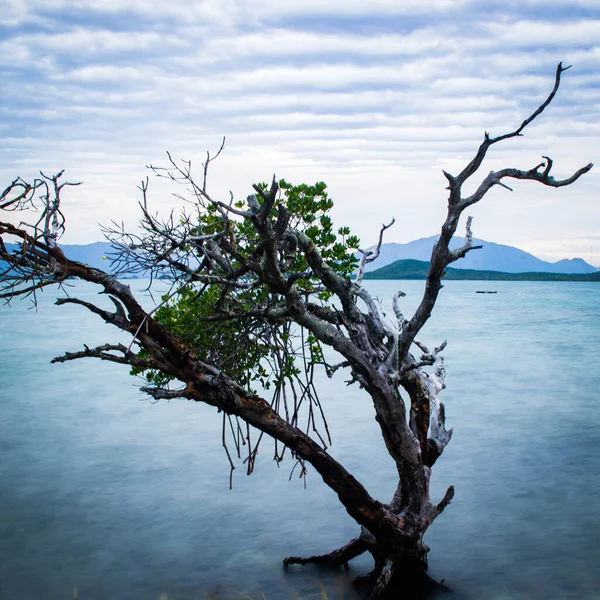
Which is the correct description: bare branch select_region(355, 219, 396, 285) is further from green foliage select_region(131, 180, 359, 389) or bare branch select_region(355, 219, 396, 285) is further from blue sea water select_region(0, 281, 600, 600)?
blue sea water select_region(0, 281, 600, 600)

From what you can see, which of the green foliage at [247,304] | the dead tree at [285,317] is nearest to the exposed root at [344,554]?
the dead tree at [285,317]

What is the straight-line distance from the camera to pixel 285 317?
693 cm

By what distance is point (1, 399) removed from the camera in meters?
26.2

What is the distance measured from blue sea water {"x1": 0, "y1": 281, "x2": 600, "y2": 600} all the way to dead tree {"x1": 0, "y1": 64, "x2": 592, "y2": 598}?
220 centimetres

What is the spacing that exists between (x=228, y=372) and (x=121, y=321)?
1804 millimetres

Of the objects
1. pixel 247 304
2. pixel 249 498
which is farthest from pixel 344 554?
pixel 249 498

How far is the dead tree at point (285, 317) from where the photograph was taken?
5816 millimetres

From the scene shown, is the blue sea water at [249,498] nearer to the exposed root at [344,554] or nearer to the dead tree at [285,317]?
the exposed root at [344,554]

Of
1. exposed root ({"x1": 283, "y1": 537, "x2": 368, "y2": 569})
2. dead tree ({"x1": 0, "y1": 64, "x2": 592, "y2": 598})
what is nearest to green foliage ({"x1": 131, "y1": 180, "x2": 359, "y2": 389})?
dead tree ({"x1": 0, "y1": 64, "x2": 592, "y2": 598})

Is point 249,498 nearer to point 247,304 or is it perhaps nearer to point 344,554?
point 344,554

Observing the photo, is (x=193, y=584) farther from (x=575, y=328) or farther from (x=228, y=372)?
(x=575, y=328)

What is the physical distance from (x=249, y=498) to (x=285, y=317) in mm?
8415

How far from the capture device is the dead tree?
5.82 metres

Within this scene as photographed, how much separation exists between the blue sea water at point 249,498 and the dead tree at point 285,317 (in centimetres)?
220
